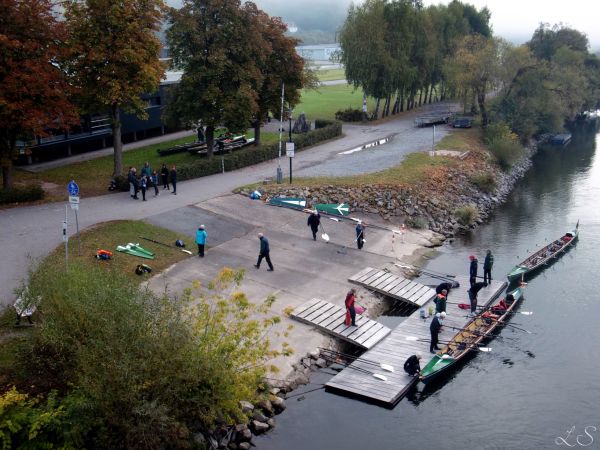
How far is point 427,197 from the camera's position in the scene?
42.2 m

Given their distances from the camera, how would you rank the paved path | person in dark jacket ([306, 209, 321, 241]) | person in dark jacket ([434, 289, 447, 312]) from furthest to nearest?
1. person in dark jacket ([306, 209, 321, 241])
2. the paved path
3. person in dark jacket ([434, 289, 447, 312])

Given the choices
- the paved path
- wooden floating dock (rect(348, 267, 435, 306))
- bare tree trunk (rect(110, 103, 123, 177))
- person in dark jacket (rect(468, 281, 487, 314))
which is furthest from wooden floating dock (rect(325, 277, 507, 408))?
bare tree trunk (rect(110, 103, 123, 177))

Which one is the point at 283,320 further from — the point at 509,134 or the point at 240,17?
the point at 509,134

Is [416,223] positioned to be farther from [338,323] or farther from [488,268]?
[338,323]

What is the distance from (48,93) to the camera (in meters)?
33.1

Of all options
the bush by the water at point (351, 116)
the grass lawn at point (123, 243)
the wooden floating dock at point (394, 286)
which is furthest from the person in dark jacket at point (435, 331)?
the bush by the water at point (351, 116)

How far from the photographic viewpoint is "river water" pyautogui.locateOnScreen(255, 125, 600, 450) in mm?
19578

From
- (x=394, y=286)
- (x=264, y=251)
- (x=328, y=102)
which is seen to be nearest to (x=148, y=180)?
(x=264, y=251)

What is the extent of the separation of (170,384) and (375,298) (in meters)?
14.5

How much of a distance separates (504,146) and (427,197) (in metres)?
16.9

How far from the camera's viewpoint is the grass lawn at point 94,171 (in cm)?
3862

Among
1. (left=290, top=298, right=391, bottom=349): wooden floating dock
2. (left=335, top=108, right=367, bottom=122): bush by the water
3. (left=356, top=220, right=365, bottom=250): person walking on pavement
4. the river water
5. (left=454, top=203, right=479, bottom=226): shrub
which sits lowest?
the river water

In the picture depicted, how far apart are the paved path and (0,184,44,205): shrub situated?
1050mm

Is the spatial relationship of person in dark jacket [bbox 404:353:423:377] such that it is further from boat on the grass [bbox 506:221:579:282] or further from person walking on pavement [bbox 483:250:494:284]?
boat on the grass [bbox 506:221:579:282]
